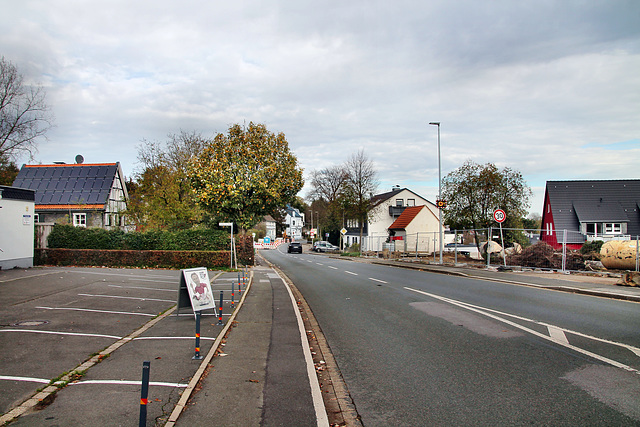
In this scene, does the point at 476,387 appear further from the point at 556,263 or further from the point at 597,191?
the point at 597,191

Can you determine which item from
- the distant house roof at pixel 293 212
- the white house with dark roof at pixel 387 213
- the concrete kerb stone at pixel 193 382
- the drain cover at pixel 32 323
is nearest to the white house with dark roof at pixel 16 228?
the drain cover at pixel 32 323

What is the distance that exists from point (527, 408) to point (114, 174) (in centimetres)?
4136

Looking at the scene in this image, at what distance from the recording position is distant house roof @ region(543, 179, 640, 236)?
4591cm

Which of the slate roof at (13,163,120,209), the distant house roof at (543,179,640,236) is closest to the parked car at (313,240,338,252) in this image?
the distant house roof at (543,179,640,236)

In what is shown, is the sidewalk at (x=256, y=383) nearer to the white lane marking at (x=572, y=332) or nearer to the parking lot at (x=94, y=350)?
the parking lot at (x=94, y=350)

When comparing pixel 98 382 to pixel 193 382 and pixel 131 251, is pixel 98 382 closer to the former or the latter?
pixel 193 382

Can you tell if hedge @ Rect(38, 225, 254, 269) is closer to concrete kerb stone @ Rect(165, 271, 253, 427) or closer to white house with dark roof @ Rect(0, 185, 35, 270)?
white house with dark roof @ Rect(0, 185, 35, 270)

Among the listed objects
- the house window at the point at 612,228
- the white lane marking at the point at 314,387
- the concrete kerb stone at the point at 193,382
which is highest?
the house window at the point at 612,228

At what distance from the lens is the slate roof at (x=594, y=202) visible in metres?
45.9

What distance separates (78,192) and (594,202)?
52590 mm

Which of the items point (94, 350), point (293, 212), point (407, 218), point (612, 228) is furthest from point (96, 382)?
point (293, 212)

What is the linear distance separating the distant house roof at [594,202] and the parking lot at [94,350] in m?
45.1

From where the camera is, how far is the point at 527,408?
4.68m

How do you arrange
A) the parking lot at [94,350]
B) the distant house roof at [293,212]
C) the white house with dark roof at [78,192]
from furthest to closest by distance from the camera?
1. the distant house roof at [293,212]
2. the white house with dark roof at [78,192]
3. the parking lot at [94,350]
